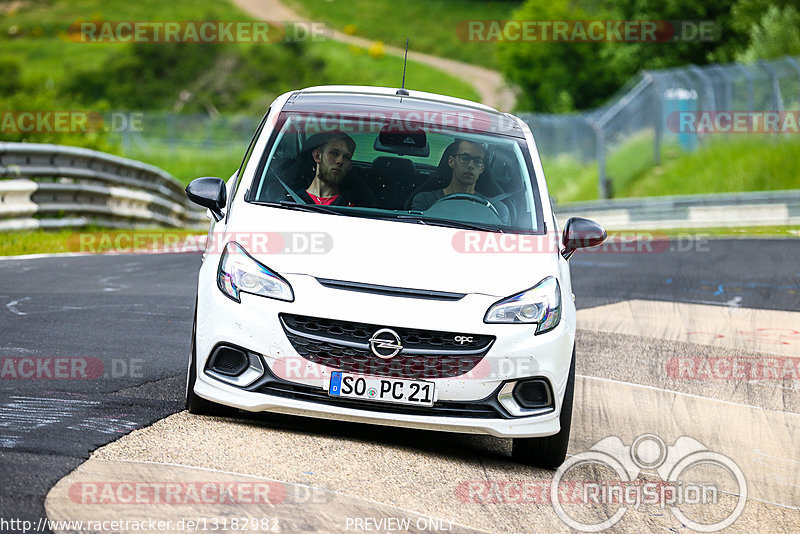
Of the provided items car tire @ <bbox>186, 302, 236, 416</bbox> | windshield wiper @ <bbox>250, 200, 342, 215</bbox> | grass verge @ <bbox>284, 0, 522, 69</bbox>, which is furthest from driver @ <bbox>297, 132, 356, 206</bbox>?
grass verge @ <bbox>284, 0, 522, 69</bbox>

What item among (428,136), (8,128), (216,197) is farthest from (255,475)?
(8,128)

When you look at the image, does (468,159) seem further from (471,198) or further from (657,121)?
(657,121)

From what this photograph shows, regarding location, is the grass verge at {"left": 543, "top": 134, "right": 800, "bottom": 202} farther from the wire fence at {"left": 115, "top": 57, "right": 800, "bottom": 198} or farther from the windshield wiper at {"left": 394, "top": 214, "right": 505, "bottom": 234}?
the windshield wiper at {"left": 394, "top": 214, "right": 505, "bottom": 234}

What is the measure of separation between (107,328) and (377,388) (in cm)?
356

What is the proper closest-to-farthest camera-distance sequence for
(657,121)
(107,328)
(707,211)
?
(107,328), (707,211), (657,121)

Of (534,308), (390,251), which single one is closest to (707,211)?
(534,308)

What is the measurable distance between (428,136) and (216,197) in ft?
4.40

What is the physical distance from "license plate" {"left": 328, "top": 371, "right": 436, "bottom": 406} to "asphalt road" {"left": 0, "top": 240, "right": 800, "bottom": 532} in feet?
2.85

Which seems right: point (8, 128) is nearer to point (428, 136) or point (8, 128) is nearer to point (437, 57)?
point (428, 136)

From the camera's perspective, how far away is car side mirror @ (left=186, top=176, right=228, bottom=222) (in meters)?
6.15

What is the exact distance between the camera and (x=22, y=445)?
4980 millimetres

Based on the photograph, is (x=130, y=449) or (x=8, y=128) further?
(x=8, y=128)

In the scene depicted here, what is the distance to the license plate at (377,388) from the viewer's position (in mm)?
5332

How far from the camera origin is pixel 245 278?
17.9 ft
